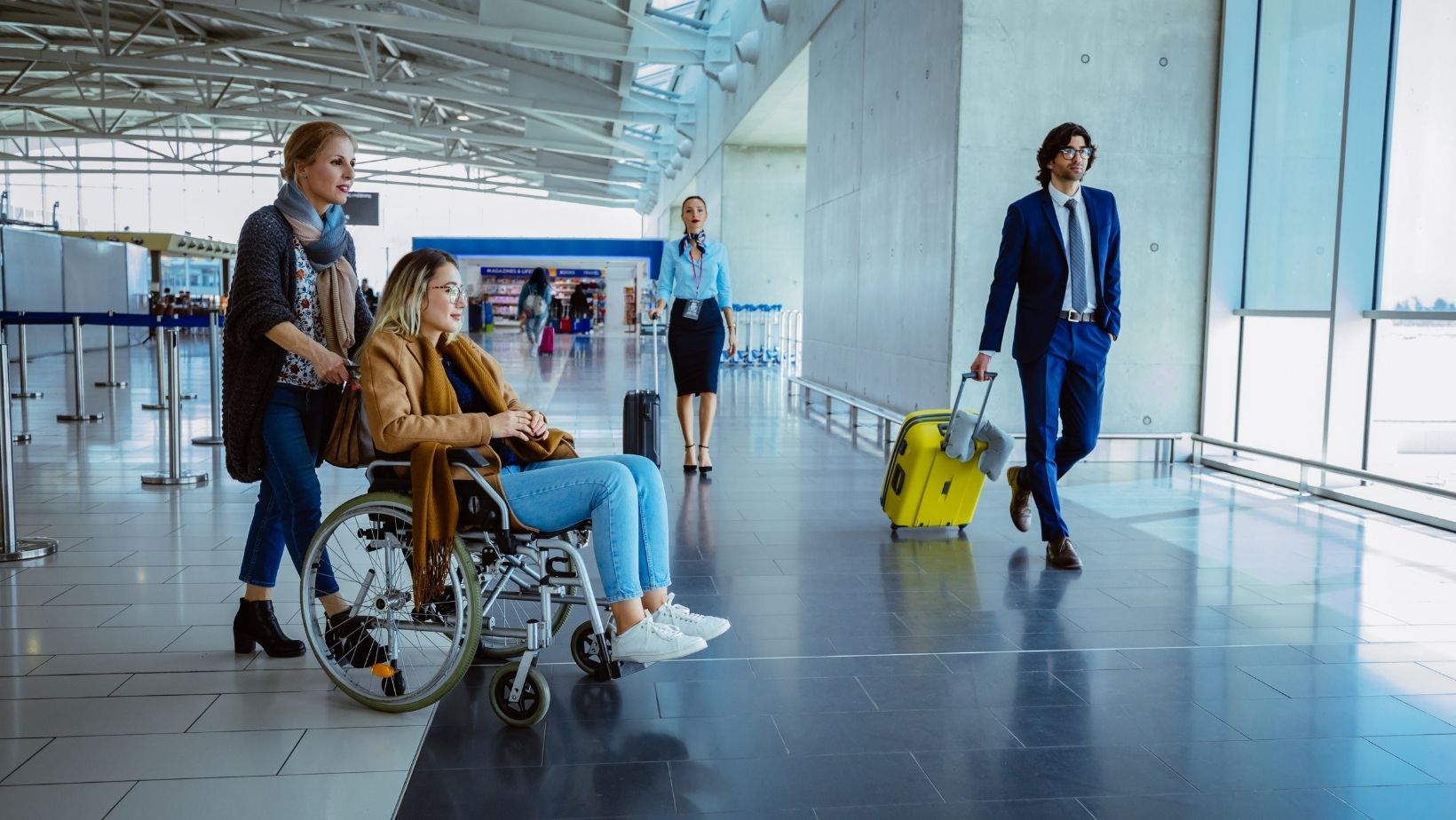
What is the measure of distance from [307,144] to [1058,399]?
2913mm

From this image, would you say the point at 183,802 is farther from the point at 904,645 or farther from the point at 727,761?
the point at 904,645

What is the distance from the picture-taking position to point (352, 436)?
2.82 meters

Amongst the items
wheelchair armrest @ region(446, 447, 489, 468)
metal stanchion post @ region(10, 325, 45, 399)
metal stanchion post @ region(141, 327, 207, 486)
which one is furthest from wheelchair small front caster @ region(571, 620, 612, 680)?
metal stanchion post @ region(10, 325, 45, 399)

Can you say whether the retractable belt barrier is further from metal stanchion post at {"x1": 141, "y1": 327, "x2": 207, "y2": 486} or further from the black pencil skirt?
the black pencil skirt

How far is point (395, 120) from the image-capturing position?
32500mm

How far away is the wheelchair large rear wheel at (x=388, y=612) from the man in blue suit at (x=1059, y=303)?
2.53m

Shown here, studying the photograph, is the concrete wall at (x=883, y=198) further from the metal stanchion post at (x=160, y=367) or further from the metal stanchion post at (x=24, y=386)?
the metal stanchion post at (x=24, y=386)

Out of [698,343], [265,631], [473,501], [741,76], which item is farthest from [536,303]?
[473,501]

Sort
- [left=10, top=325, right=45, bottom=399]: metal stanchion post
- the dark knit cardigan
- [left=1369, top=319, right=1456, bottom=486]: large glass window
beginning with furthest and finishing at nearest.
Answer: [left=10, top=325, right=45, bottom=399]: metal stanchion post, [left=1369, top=319, right=1456, bottom=486]: large glass window, the dark knit cardigan

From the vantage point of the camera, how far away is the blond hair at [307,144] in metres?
2.99

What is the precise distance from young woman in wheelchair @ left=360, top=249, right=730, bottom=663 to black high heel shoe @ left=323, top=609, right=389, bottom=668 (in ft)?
1.54

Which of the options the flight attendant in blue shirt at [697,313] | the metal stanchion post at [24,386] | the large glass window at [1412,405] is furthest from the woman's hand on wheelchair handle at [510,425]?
the metal stanchion post at [24,386]

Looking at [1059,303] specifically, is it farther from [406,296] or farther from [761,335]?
[761,335]

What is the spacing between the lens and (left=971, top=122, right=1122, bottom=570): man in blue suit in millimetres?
4410
